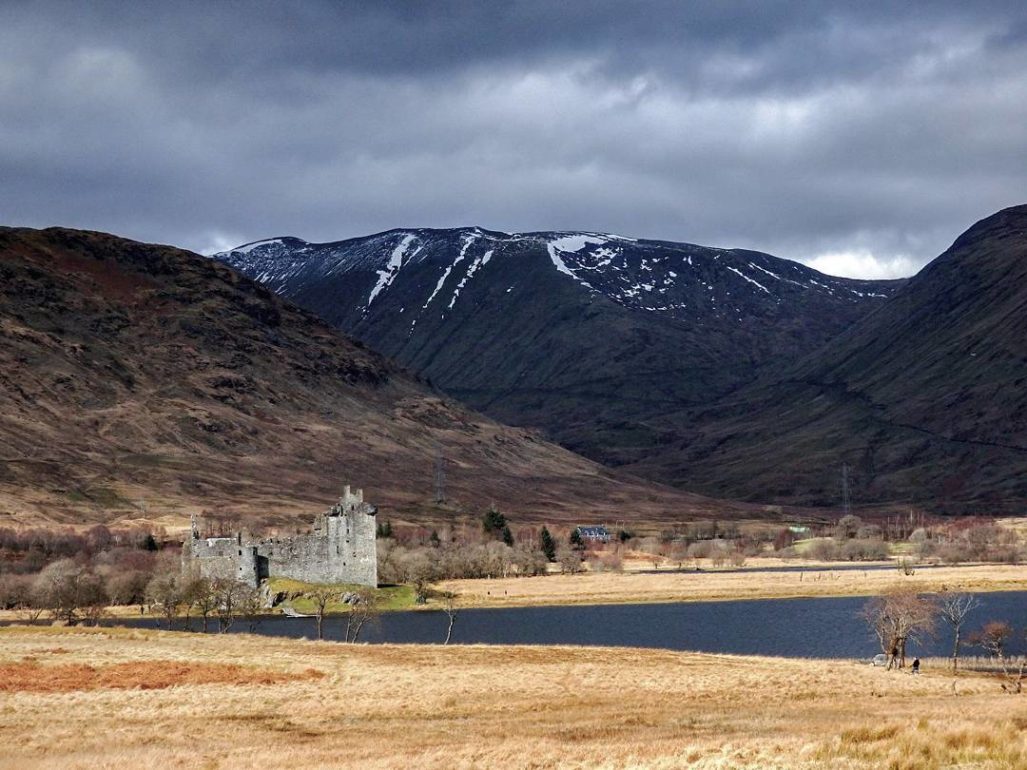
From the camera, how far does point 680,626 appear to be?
130 m

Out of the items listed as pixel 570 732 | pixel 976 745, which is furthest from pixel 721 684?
pixel 976 745

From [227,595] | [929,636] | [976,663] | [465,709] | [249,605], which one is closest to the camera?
[465,709]

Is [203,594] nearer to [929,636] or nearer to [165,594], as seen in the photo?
[165,594]

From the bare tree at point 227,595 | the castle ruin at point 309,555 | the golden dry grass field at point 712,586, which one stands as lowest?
the golden dry grass field at point 712,586

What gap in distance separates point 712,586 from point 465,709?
420ft

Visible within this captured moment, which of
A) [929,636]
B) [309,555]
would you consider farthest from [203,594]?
[929,636]

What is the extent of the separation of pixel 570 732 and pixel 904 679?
29406 mm

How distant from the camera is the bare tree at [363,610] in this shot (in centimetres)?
12075

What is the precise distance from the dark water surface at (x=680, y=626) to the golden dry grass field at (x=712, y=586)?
6396mm

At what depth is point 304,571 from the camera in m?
168

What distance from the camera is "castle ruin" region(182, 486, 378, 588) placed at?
166 metres

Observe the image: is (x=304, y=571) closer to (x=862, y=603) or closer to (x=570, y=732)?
(x=862, y=603)

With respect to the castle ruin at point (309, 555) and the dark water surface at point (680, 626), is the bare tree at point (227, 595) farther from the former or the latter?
the castle ruin at point (309, 555)

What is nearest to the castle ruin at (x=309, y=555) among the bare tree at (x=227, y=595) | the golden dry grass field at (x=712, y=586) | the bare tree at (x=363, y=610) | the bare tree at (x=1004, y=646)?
the bare tree at (x=363, y=610)
